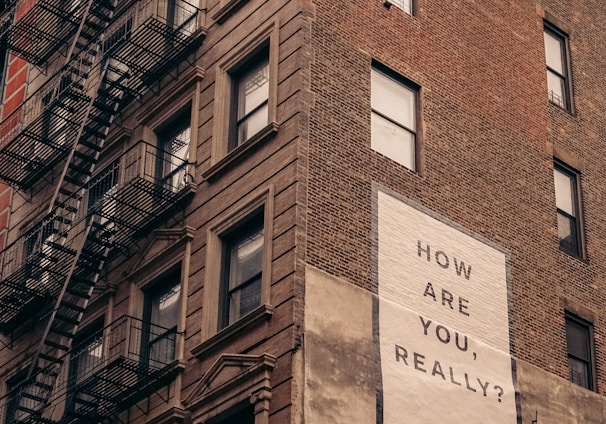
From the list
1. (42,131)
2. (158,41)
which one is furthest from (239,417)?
A: (42,131)

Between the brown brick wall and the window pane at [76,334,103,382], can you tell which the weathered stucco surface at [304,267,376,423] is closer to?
the brown brick wall

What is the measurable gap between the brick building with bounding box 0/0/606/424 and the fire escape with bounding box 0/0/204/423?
10 cm

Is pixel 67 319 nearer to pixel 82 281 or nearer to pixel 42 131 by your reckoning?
pixel 82 281

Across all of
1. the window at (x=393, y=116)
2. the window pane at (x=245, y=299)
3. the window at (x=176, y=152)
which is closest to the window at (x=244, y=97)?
the window at (x=176, y=152)

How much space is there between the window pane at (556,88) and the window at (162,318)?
11.2 metres

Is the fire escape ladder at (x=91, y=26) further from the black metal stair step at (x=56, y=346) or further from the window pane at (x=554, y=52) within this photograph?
the window pane at (x=554, y=52)

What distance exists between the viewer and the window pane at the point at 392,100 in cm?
2972

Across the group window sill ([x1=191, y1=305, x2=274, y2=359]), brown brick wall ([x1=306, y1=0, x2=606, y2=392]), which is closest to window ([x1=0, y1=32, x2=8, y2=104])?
brown brick wall ([x1=306, y1=0, x2=606, y2=392])

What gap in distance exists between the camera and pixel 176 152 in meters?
31.8

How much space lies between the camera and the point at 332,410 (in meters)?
25.0

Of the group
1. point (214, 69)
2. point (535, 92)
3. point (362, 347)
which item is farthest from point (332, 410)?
point (535, 92)

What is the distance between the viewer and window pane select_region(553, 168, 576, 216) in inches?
1314

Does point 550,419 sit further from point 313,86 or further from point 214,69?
point 214,69

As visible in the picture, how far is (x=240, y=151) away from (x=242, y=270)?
2527 millimetres
